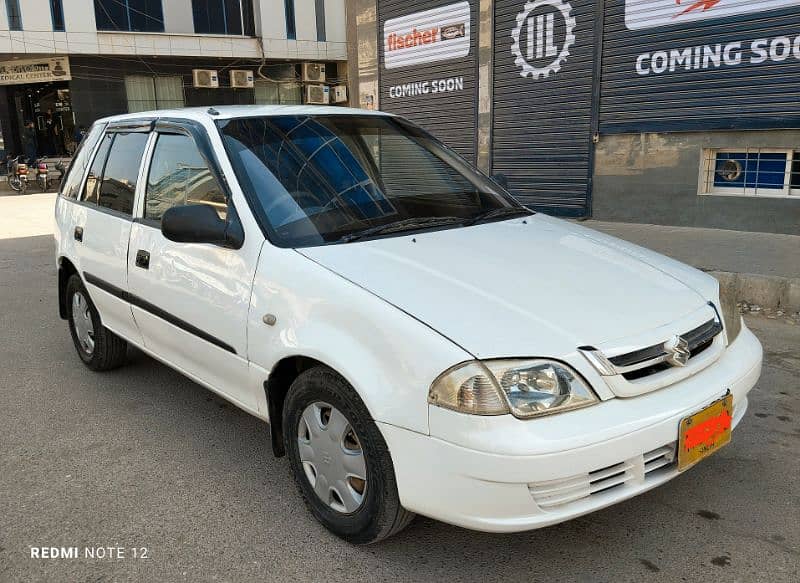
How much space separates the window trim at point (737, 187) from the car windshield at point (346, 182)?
557 centimetres

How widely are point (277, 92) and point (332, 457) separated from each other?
28695 mm

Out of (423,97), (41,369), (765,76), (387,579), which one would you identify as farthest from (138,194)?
(423,97)

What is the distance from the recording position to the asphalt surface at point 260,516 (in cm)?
246

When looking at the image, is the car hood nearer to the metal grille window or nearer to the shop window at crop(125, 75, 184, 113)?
the metal grille window

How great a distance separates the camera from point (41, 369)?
4762 millimetres

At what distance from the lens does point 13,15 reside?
23016mm

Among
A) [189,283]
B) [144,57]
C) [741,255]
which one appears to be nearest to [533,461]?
[189,283]

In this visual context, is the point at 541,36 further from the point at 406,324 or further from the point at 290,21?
the point at 290,21

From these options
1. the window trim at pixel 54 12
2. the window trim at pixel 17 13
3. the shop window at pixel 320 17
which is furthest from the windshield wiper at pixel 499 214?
the shop window at pixel 320 17

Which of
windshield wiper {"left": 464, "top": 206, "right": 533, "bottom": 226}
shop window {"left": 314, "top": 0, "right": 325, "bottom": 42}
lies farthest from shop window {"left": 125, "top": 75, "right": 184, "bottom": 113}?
windshield wiper {"left": 464, "top": 206, "right": 533, "bottom": 226}

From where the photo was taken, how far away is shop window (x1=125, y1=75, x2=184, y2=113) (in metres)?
26.0

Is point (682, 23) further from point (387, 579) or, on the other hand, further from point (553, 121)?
point (387, 579)

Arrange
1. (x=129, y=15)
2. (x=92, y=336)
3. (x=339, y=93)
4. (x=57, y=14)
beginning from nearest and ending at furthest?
(x=92, y=336), (x=57, y=14), (x=129, y=15), (x=339, y=93)

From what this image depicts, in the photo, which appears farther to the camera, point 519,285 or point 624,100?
point 624,100
